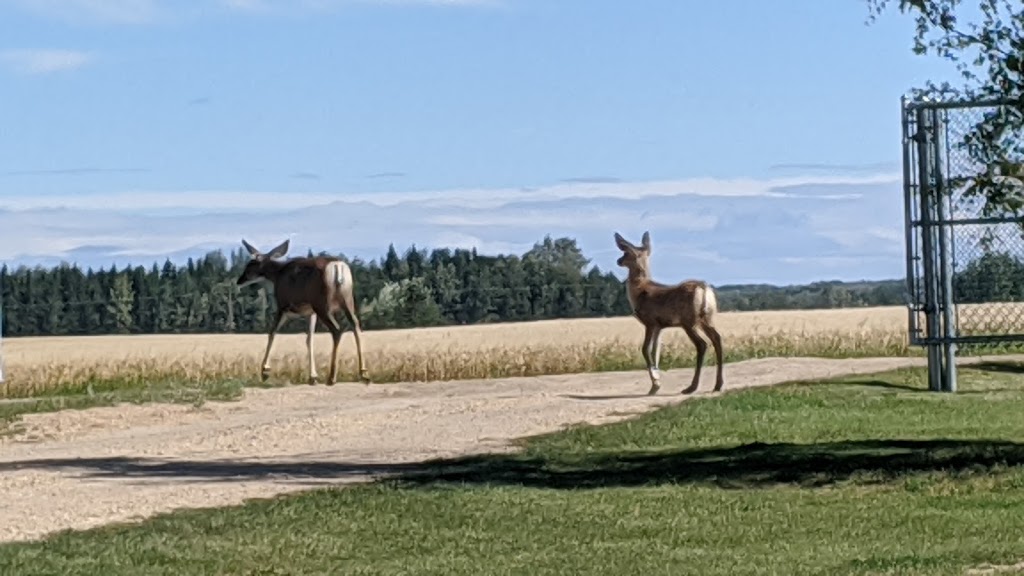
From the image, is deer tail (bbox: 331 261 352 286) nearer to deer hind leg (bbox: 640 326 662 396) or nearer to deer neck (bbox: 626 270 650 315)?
deer neck (bbox: 626 270 650 315)

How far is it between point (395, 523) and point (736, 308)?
7209cm

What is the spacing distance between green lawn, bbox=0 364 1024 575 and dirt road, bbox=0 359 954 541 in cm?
93

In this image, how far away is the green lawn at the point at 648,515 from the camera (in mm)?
14266

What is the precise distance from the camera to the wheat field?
3909 centimetres

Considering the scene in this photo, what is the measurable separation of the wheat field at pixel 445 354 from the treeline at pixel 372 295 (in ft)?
47.6

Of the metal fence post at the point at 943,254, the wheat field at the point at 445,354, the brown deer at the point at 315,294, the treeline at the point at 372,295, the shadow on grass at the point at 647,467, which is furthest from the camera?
the treeline at the point at 372,295

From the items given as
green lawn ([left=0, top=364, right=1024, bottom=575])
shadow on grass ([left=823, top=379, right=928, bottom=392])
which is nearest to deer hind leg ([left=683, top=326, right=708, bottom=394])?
shadow on grass ([left=823, top=379, right=928, bottom=392])

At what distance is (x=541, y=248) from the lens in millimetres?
80062

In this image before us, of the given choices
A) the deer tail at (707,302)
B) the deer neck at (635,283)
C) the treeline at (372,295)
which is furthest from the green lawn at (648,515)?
the treeline at (372,295)

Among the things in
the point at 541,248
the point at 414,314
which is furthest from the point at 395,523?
the point at 541,248

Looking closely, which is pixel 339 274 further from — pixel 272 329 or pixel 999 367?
pixel 999 367

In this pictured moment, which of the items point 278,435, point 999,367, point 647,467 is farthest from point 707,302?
point 647,467

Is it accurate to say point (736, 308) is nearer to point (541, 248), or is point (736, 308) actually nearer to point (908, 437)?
point (541, 248)

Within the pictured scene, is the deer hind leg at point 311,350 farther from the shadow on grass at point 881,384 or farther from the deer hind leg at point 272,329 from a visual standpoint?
the shadow on grass at point 881,384
